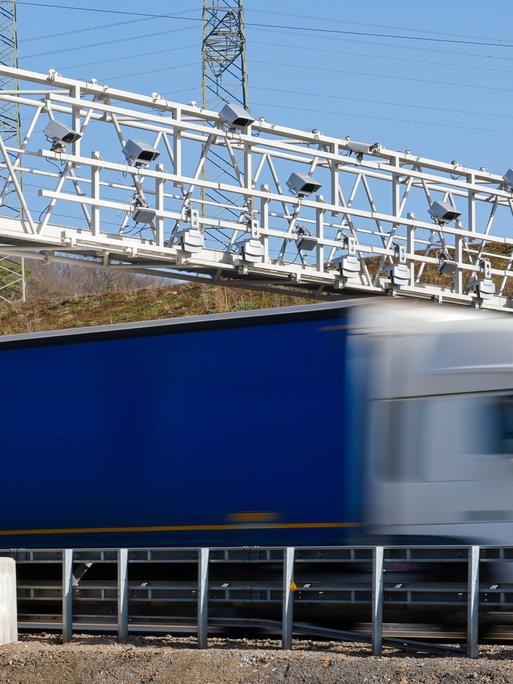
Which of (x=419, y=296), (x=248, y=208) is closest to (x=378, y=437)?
(x=248, y=208)

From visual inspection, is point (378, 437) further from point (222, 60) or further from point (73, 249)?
point (222, 60)

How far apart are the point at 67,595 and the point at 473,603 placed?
184 inches

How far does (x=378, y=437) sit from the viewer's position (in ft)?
44.2

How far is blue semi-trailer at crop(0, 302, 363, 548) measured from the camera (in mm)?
13680

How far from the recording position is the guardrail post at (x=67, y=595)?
45.6 feet

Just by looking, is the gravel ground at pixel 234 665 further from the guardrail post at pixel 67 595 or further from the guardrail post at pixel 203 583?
the guardrail post at pixel 67 595

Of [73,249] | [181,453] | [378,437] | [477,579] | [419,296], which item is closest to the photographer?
[477,579]

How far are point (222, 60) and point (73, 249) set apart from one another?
2081 cm

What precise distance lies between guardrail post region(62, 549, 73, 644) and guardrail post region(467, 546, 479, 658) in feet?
14.9

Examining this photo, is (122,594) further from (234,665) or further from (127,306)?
(127,306)

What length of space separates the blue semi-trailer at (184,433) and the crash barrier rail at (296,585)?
55 cm

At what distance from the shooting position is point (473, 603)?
1176cm

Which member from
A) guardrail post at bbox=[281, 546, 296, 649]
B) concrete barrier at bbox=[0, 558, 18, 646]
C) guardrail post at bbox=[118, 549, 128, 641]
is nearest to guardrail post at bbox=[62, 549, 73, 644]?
concrete barrier at bbox=[0, 558, 18, 646]

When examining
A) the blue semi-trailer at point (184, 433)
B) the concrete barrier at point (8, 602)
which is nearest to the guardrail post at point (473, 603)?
the blue semi-trailer at point (184, 433)
